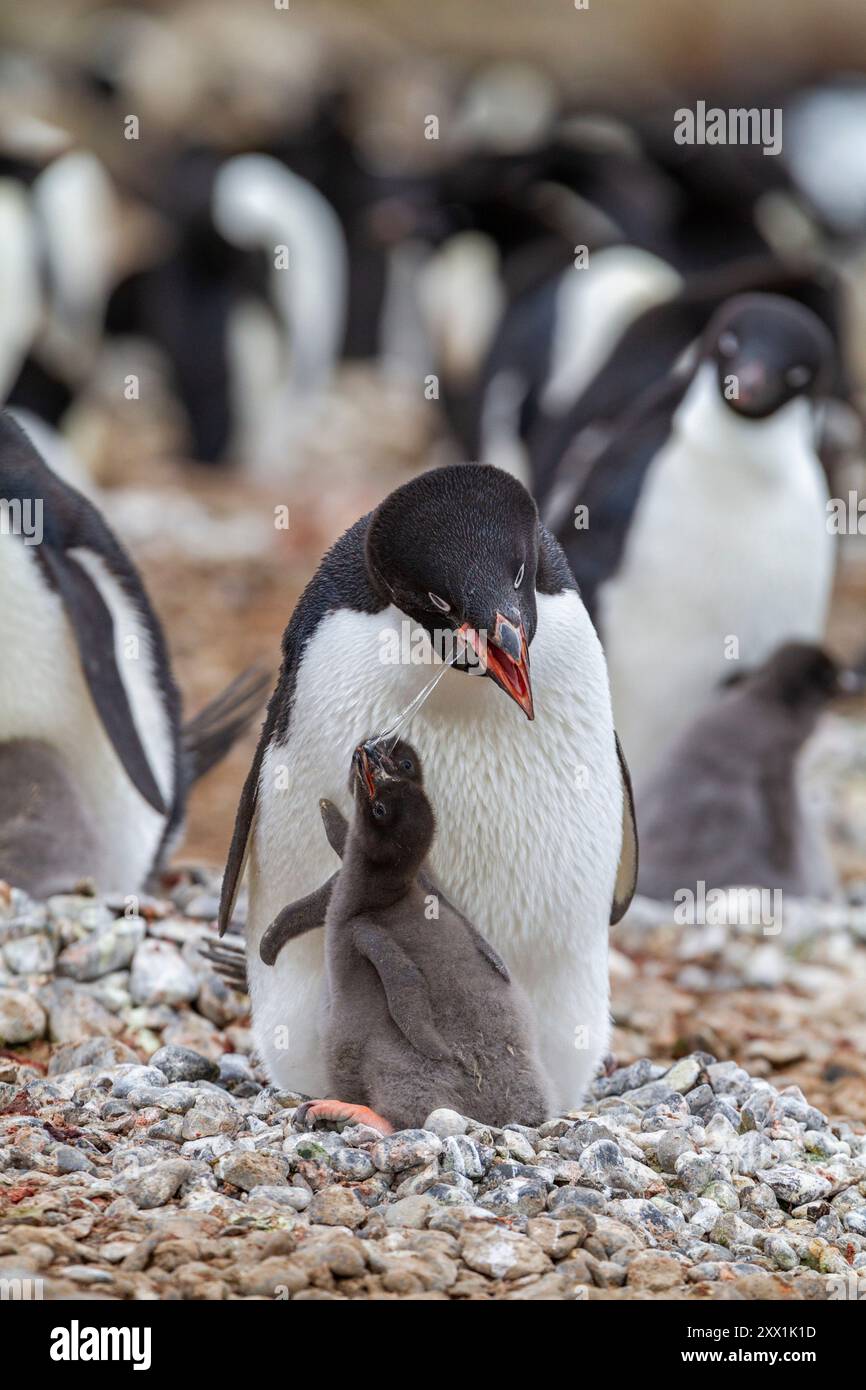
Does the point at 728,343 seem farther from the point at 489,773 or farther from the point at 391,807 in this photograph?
the point at 391,807

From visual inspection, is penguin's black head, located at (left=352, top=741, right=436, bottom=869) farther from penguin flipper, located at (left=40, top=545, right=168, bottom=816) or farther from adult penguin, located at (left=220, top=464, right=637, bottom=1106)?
penguin flipper, located at (left=40, top=545, right=168, bottom=816)

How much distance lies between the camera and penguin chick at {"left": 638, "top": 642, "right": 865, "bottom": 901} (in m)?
5.55

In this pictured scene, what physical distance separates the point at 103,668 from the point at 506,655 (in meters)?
1.52

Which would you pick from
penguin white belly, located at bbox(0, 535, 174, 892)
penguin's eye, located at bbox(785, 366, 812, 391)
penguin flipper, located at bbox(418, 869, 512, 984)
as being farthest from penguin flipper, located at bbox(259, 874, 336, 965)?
penguin's eye, located at bbox(785, 366, 812, 391)

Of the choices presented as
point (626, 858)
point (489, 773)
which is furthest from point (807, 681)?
point (489, 773)

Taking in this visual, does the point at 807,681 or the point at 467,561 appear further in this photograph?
the point at 807,681

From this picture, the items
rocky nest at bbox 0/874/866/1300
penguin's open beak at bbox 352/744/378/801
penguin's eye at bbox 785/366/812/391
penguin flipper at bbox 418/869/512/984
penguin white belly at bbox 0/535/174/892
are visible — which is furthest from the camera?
penguin's eye at bbox 785/366/812/391

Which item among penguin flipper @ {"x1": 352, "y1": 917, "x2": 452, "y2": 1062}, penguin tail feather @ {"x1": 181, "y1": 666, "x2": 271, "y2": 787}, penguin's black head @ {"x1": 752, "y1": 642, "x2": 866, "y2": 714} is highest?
penguin's black head @ {"x1": 752, "y1": 642, "x2": 866, "y2": 714}

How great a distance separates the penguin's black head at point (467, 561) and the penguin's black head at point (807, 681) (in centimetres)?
269

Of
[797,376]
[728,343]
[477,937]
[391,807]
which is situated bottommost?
[477,937]

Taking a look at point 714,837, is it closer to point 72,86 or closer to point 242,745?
point 242,745

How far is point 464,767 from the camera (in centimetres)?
330

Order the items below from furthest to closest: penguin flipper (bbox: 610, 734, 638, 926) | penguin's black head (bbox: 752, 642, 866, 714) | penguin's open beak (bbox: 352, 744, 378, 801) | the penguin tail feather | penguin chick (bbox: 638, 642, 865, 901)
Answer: penguin's black head (bbox: 752, 642, 866, 714)
penguin chick (bbox: 638, 642, 865, 901)
the penguin tail feather
penguin flipper (bbox: 610, 734, 638, 926)
penguin's open beak (bbox: 352, 744, 378, 801)
